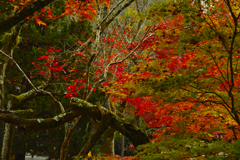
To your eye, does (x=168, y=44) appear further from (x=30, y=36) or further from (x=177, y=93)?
(x=30, y=36)

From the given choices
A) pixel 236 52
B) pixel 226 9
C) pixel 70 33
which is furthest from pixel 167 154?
pixel 70 33

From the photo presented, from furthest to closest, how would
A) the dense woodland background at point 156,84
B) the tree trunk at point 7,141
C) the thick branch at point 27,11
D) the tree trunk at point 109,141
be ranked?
the tree trunk at point 109,141 → the tree trunk at point 7,141 → the dense woodland background at point 156,84 → the thick branch at point 27,11

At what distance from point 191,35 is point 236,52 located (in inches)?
33.6

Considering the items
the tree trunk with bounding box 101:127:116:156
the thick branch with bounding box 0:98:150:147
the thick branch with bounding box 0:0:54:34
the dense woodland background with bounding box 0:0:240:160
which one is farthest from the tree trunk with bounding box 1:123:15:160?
the thick branch with bounding box 0:0:54:34

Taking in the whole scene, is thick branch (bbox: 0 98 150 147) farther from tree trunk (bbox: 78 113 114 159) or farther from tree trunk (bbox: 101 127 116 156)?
tree trunk (bbox: 101 127 116 156)

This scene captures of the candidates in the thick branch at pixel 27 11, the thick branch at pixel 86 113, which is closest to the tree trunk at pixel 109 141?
the thick branch at pixel 86 113

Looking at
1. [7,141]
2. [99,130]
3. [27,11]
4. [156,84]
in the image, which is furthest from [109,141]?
[27,11]

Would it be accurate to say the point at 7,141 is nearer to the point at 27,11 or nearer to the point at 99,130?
the point at 99,130

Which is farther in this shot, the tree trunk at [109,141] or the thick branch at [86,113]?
the tree trunk at [109,141]

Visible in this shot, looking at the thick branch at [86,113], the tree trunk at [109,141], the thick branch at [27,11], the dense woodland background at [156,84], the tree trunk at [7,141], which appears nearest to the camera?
the thick branch at [27,11]

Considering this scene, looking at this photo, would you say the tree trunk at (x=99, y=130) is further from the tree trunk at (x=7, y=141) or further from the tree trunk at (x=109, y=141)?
the tree trunk at (x=109, y=141)

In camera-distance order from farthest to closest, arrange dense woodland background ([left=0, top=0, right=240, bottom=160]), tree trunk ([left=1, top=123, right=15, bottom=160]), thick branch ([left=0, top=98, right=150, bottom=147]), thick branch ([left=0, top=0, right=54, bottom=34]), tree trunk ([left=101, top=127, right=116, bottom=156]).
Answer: tree trunk ([left=101, top=127, right=116, bottom=156]) < tree trunk ([left=1, top=123, right=15, bottom=160]) < thick branch ([left=0, top=98, right=150, bottom=147]) < dense woodland background ([left=0, top=0, right=240, bottom=160]) < thick branch ([left=0, top=0, right=54, bottom=34])

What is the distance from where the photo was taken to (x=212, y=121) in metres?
6.64

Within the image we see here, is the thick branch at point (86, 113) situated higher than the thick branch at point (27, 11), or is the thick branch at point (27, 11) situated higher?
the thick branch at point (27, 11)
